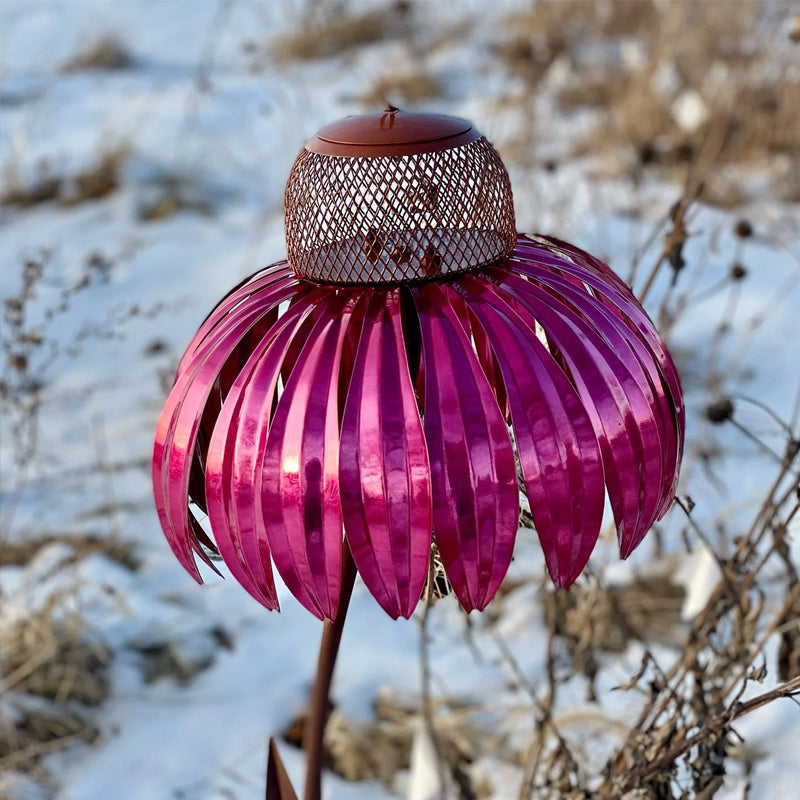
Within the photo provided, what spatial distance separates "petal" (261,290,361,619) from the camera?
0.68 meters

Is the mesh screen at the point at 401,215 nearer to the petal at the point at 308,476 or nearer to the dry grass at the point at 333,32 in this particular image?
the petal at the point at 308,476

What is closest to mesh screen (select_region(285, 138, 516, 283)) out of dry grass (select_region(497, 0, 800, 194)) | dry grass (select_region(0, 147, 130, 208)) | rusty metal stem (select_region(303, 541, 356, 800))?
rusty metal stem (select_region(303, 541, 356, 800))

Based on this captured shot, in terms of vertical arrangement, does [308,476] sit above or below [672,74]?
below

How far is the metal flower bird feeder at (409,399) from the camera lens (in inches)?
26.6

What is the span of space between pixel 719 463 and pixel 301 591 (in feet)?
5.87

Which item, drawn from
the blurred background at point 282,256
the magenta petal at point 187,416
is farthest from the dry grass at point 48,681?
the magenta petal at point 187,416

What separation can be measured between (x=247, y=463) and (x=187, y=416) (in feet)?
0.27

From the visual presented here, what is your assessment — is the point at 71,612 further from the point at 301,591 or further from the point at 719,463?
the point at 719,463

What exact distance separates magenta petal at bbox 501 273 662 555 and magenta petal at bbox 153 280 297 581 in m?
0.20

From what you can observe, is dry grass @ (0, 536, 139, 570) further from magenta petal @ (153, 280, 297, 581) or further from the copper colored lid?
the copper colored lid

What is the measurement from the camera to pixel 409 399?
679 mm

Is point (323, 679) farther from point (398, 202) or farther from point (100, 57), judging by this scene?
point (100, 57)

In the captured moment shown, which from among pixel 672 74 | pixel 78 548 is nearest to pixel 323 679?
pixel 78 548

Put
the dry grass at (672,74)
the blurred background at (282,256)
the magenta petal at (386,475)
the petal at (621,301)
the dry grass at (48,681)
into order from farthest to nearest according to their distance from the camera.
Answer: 1. the dry grass at (672,74)
2. the dry grass at (48,681)
3. the blurred background at (282,256)
4. the petal at (621,301)
5. the magenta petal at (386,475)
